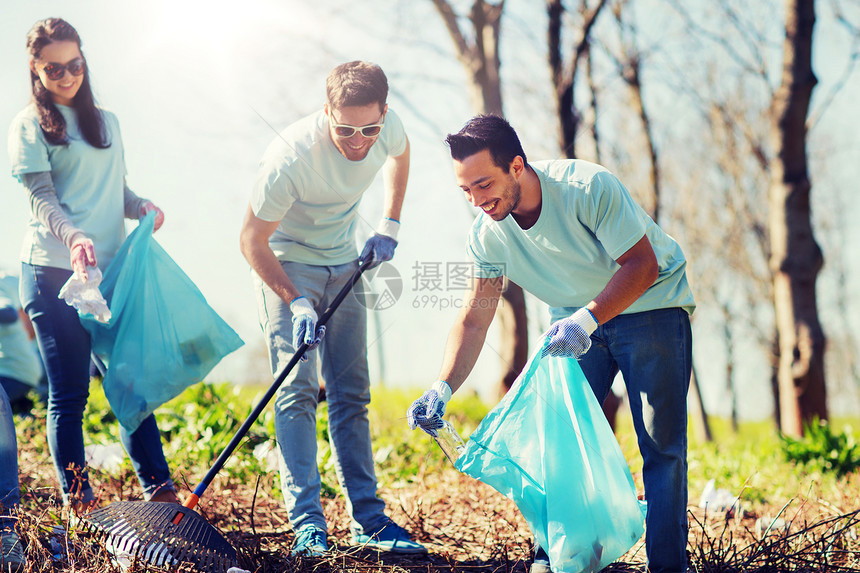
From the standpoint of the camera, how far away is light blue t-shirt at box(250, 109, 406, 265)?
265cm

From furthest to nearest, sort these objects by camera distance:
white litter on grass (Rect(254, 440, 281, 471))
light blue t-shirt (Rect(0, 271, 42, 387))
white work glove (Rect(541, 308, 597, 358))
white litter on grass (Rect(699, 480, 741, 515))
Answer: light blue t-shirt (Rect(0, 271, 42, 387))
white litter on grass (Rect(254, 440, 281, 471))
white litter on grass (Rect(699, 480, 741, 515))
white work glove (Rect(541, 308, 597, 358))

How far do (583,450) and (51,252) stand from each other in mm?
2049

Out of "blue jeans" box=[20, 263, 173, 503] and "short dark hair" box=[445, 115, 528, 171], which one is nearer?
"short dark hair" box=[445, 115, 528, 171]

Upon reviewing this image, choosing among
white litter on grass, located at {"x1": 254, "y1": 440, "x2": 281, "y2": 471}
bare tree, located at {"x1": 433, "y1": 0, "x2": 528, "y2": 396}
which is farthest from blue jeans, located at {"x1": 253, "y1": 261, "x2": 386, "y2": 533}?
bare tree, located at {"x1": 433, "y1": 0, "x2": 528, "y2": 396}

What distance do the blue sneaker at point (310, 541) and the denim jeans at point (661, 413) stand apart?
1.10 metres

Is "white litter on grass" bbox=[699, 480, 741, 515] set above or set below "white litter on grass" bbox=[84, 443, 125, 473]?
below

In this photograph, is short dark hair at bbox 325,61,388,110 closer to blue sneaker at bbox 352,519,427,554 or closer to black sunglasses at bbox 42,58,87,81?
black sunglasses at bbox 42,58,87,81

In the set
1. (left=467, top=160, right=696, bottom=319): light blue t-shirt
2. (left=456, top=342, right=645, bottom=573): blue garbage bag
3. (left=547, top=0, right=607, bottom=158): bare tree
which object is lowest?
(left=456, top=342, right=645, bottom=573): blue garbage bag

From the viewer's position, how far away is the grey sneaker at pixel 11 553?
86.6 inches

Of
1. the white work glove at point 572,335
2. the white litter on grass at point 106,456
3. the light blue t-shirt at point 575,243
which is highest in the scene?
the light blue t-shirt at point 575,243

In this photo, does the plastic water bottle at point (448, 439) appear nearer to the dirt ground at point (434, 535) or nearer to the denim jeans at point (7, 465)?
the dirt ground at point (434, 535)

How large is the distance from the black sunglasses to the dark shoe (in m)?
2.41

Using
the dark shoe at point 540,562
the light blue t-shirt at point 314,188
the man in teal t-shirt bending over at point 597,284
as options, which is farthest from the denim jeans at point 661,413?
the light blue t-shirt at point 314,188

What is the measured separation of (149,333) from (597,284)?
1.74 meters
